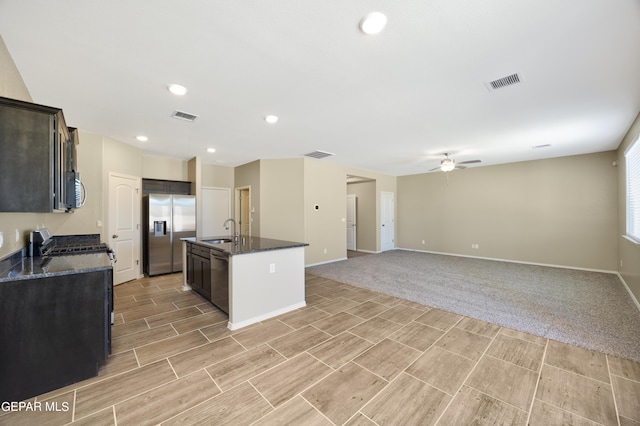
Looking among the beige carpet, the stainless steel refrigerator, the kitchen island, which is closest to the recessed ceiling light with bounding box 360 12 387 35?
the kitchen island

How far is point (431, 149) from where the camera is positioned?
5.29 metres

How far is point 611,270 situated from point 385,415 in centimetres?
702

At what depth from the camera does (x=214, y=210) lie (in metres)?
6.83

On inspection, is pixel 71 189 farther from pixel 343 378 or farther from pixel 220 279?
pixel 343 378

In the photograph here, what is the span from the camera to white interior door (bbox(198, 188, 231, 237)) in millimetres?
6684

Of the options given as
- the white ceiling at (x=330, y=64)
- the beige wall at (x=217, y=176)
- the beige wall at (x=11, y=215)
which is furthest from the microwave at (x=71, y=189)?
the beige wall at (x=217, y=176)

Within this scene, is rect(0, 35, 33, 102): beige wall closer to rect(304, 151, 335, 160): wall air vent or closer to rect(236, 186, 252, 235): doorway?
rect(304, 151, 335, 160): wall air vent

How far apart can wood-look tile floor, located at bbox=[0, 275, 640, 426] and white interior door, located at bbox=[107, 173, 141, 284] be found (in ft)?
6.90

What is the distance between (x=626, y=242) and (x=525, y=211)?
2.24 metres

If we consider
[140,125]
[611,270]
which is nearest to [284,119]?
[140,125]

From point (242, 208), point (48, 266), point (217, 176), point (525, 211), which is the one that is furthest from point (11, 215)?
point (525, 211)

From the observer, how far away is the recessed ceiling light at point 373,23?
1712mm

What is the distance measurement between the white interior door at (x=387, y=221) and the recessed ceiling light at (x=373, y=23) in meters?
6.87

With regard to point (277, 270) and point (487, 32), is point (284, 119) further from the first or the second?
point (487, 32)
